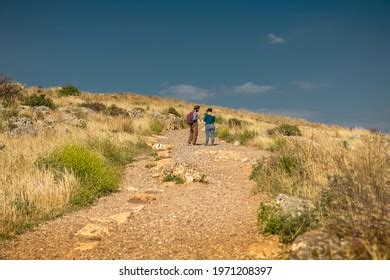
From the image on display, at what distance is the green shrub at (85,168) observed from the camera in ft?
37.9

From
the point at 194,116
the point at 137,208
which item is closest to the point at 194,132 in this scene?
the point at 194,116

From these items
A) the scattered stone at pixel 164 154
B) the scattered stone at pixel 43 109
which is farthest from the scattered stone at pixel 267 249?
the scattered stone at pixel 43 109

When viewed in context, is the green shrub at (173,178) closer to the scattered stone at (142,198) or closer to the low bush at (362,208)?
the scattered stone at (142,198)

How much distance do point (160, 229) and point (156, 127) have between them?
67.8ft

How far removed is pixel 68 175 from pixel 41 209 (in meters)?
1.58

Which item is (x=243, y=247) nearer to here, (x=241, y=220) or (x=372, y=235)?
(x=241, y=220)

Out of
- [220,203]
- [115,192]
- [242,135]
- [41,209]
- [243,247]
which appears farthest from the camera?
[242,135]

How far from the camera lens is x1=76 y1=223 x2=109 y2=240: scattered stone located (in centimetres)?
831

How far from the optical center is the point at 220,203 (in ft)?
34.7

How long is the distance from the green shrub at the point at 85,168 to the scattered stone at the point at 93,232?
2294 millimetres

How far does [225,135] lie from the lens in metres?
26.2

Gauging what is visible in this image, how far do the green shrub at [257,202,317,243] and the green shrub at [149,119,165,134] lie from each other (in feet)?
67.1

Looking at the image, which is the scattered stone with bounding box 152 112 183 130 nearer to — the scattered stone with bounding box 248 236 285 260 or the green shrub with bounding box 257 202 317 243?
the green shrub with bounding box 257 202 317 243
